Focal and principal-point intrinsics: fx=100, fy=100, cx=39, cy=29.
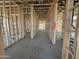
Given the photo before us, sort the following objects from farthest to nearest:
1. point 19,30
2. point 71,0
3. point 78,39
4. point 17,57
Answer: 1. point 19,30
2. point 17,57
3. point 71,0
4. point 78,39

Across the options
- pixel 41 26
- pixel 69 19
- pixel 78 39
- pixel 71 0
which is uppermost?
pixel 71 0

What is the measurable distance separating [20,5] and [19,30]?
76.3 inches

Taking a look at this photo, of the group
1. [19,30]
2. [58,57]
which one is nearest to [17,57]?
[58,57]

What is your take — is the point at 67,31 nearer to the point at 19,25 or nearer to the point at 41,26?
the point at 19,25

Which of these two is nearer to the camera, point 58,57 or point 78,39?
point 78,39

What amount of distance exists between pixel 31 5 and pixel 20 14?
1119 millimetres

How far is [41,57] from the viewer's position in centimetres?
396

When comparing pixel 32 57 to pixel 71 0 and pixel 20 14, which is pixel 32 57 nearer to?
pixel 71 0

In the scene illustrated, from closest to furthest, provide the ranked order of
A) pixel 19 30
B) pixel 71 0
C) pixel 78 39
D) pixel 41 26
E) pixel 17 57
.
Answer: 1. pixel 78 39
2. pixel 71 0
3. pixel 17 57
4. pixel 19 30
5. pixel 41 26

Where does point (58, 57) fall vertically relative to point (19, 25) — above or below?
below

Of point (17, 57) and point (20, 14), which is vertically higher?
point (20, 14)

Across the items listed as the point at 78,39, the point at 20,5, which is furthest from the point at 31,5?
the point at 78,39

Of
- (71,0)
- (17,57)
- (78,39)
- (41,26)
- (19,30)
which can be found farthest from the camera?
(41,26)

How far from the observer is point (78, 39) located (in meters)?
1.93
